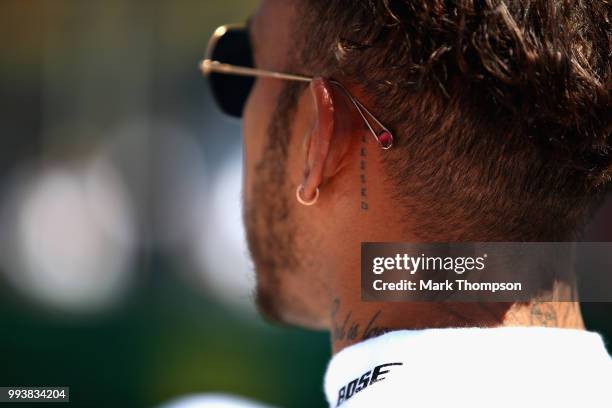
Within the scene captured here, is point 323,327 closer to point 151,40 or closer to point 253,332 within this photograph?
point 253,332

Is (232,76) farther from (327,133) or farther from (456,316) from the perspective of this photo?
(456,316)

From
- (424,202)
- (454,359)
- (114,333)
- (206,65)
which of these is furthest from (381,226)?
(114,333)

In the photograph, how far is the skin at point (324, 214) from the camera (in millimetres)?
1442

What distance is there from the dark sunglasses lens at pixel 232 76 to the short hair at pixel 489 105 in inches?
17.0

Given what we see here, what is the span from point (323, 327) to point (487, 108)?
763 mm

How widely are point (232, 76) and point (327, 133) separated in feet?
1.73

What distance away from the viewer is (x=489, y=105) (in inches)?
54.1

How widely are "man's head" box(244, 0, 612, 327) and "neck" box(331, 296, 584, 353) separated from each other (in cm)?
10

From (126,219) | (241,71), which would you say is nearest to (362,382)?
(241,71)

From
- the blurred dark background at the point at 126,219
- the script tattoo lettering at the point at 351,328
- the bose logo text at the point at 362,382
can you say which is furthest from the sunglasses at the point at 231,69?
the blurred dark background at the point at 126,219

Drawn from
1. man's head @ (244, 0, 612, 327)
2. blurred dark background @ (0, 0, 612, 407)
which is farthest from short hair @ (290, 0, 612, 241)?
blurred dark background @ (0, 0, 612, 407)

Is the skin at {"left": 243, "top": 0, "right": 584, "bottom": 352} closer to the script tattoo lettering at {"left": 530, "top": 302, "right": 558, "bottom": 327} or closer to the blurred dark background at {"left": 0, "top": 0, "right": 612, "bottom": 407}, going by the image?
the script tattoo lettering at {"left": 530, "top": 302, "right": 558, "bottom": 327}

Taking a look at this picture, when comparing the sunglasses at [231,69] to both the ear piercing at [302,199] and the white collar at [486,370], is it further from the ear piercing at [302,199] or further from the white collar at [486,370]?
the white collar at [486,370]

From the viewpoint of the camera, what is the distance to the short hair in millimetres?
1334
